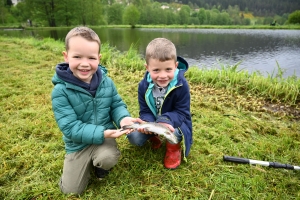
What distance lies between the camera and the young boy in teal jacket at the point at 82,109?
1.94m

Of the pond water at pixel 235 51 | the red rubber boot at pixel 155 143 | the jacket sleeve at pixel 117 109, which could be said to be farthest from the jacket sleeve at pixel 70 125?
the pond water at pixel 235 51

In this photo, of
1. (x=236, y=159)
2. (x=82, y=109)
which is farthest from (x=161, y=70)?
(x=236, y=159)

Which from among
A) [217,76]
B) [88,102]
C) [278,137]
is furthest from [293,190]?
[217,76]

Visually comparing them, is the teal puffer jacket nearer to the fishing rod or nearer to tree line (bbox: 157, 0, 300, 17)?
the fishing rod

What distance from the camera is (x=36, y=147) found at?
105 inches

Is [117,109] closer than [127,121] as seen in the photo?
No

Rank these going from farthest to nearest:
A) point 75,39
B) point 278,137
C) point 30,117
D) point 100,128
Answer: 1. point 30,117
2. point 278,137
3. point 100,128
4. point 75,39

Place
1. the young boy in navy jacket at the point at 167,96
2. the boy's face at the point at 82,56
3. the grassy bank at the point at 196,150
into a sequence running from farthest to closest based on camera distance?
1. the young boy in navy jacket at the point at 167,96
2. the grassy bank at the point at 196,150
3. the boy's face at the point at 82,56

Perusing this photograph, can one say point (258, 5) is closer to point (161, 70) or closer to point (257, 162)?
point (257, 162)

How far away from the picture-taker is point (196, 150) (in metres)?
2.74

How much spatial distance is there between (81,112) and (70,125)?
211mm

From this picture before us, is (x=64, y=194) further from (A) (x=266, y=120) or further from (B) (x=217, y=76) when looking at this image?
(B) (x=217, y=76)

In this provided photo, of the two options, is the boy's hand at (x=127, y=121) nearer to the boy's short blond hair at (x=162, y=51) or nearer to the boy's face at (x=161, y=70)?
the boy's face at (x=161, y=70)

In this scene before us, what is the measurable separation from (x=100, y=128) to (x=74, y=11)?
56378 mm
